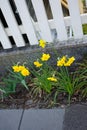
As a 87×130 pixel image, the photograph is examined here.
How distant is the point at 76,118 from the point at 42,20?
1.21 m

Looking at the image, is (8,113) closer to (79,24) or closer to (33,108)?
(33,108)

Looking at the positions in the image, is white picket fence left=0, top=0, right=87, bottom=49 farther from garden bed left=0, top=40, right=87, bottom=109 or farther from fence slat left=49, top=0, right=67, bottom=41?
garden bed left=0, top=40, right=87, bottom=109

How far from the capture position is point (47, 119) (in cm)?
244

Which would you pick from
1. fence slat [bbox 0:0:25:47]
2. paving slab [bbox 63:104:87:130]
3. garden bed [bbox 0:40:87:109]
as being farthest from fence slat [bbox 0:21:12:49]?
paving slab [bbox 63:104:87:130]

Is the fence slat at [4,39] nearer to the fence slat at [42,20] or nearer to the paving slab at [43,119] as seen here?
the fence slat at [42,20]

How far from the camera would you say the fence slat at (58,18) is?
2.57 m

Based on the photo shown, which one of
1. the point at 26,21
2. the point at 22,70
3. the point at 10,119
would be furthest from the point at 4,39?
the point at 10,119

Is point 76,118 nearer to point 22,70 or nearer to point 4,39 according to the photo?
point 22,70

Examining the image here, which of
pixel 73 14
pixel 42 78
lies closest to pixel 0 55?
pixel 42 78

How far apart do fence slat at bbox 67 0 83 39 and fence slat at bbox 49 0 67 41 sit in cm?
12

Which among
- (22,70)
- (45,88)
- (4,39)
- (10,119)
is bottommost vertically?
(10,119)

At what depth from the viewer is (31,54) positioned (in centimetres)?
295

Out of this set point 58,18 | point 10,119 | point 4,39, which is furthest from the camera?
point 4,39

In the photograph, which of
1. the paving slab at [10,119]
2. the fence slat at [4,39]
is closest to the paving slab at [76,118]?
the paving slab at [10,119]
